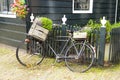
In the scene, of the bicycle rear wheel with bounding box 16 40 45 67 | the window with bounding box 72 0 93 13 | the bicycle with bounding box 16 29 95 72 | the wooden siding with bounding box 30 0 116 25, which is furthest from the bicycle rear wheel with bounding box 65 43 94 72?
the window with bounding box 72 0 93 13

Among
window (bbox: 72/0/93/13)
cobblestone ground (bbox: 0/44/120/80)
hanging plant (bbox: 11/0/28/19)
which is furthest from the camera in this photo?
window (bbox: 72/0/93/13)

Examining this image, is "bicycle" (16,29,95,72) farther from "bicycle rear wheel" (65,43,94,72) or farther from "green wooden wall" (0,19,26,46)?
"green wooden wall" (0,19,26,46)

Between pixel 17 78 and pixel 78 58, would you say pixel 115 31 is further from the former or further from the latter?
pixel 17 78

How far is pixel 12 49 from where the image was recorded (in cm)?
917

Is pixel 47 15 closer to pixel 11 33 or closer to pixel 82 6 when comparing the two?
pixel 11 33

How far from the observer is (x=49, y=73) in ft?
21.3

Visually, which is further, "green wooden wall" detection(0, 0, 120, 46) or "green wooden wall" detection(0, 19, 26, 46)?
"green wooden wall" detection(0, 19, 26, 46)

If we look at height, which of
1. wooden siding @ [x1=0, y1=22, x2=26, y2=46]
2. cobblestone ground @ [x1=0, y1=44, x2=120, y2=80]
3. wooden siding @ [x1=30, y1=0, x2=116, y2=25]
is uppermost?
wooden siding @ [x1=30, y1=0, x2=116, y2=25]

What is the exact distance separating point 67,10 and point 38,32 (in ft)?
9.70

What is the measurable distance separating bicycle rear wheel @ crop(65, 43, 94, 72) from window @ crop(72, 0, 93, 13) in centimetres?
317

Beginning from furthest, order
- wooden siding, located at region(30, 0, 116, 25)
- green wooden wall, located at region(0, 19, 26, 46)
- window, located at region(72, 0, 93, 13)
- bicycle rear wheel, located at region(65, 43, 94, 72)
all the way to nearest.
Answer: window, located at region(72, 0, 93, 13) → green wooden wall, located at region(0, 19, 26, 46) → wooden siding, located at region(30, 0, 116, 25) → bicycle rear wheel, located at region(65, 43, 94, 72)

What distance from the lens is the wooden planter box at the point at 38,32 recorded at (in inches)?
270

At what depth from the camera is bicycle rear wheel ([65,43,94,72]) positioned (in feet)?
22.2

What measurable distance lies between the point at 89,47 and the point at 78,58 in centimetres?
42
